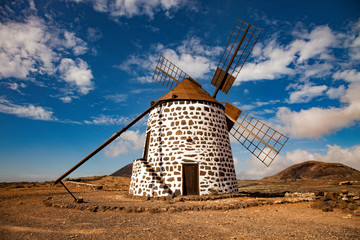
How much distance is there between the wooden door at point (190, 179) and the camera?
33.7ft

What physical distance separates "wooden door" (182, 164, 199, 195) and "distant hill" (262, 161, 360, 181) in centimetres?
2421

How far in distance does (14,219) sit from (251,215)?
760 cm

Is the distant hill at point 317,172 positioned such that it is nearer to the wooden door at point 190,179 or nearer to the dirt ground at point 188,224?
the wooden door at point 190,179

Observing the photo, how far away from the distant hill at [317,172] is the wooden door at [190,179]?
2421cm

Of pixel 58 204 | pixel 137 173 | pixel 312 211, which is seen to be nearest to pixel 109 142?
pixel 137 173

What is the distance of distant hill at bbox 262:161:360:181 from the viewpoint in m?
27.2

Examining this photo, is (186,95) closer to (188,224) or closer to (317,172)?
(188,224)

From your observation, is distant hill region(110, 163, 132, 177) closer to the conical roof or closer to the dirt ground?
the conical roof

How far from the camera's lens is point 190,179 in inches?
410

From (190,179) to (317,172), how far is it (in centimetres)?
2773

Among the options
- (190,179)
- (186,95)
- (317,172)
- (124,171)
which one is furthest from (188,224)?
(124,171)

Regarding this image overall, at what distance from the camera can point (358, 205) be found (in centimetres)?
709

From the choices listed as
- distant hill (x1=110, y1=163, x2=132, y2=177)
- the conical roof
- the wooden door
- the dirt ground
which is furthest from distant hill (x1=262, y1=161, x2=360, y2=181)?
distant hill (x1=110, y1=163, x2=132, y2=177)

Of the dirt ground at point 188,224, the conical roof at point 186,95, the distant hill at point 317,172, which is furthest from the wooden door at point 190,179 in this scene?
the distant hill at point 317,172
